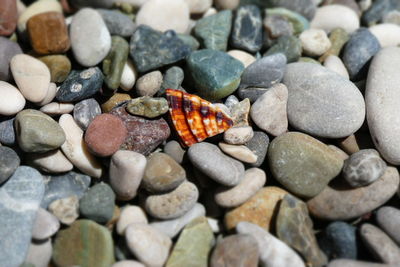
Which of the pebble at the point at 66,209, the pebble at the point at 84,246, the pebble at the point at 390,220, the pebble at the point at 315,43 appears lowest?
the pebble at the point at 84,246

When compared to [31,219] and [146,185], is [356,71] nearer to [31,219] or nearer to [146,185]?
[146,185]

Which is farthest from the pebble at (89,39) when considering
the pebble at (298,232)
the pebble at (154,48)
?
the pebble at (298,232)

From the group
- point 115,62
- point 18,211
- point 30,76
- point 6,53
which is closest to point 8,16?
point 6,53

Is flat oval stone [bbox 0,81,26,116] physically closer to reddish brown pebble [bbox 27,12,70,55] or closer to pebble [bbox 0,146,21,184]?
pebble [bbox 0,146,21,184]

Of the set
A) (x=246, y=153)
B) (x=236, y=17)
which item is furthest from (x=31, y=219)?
(x=236, y=17)

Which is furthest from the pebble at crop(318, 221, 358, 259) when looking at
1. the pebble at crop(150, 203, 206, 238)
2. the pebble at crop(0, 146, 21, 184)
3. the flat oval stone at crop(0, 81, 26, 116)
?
the flat oval stone at crop(0, 81, 26, 116)

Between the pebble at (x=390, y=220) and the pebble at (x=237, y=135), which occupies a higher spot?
the pebble at (x=237, y=135)

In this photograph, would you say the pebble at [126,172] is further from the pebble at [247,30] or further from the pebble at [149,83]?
the pebble at [247,30]
